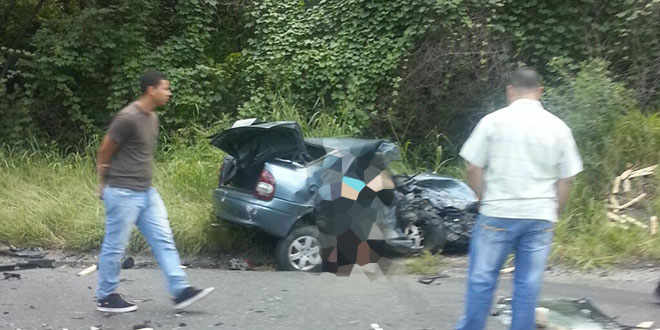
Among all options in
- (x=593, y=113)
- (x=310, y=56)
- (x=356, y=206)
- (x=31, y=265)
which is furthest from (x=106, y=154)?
(x=310, y=56)

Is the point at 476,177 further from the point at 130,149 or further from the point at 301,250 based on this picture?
the point at 301,250

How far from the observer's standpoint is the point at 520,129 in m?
4.48

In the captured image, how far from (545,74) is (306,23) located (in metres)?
4.09

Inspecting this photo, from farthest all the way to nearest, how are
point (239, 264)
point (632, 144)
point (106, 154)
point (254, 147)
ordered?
point (632, 144)
point (239, 264)
point (254, 147)
point (106, 154)

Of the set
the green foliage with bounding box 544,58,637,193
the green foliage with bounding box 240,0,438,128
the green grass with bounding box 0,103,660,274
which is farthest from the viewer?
the green foliage with bounding box 240,0,438,128

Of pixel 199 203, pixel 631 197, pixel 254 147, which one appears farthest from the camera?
pixel 199 203

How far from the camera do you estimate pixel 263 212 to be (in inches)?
297

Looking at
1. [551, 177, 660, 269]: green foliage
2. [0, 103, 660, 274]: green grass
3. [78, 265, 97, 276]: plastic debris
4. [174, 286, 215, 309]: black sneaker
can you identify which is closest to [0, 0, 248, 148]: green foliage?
[0, 103, 660, 274]: green grass

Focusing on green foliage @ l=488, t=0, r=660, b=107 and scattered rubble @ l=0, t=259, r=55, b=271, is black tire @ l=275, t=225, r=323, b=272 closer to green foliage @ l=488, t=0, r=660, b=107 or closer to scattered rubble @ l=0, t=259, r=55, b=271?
scattered rubble @ l=0, t=259, r=55, b=271

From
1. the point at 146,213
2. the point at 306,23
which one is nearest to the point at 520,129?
the point at 146,213

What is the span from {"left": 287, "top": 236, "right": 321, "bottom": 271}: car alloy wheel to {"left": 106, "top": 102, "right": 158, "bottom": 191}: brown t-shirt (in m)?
2.20

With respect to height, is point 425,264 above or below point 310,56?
below

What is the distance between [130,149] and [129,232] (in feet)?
2.14

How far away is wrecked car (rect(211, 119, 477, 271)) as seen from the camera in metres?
7.49
